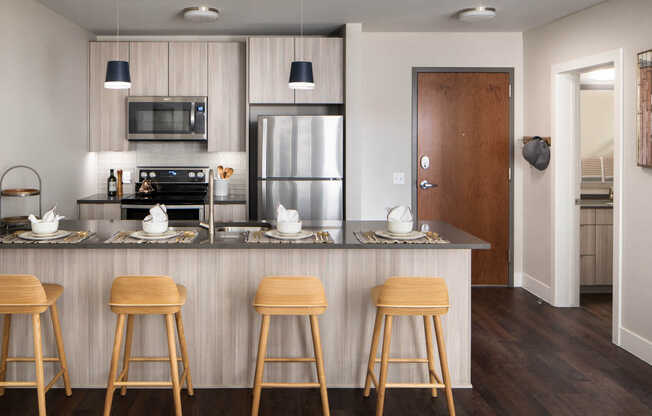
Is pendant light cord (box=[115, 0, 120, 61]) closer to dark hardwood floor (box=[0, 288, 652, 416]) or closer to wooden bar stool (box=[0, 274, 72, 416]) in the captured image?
wooden bar stool (box=[0, 274, 72, 416])

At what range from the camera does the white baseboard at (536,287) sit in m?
5.25

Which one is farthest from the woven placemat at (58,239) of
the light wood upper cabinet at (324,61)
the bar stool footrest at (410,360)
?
the light wood upper cabinet at (324,61)

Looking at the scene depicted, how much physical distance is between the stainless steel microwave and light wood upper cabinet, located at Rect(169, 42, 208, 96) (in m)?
0.10

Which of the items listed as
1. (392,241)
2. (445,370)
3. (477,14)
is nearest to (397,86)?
(477,14)

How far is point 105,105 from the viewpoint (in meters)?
5.53

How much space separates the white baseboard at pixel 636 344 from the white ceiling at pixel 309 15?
2.43 m

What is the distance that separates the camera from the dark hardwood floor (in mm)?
3020

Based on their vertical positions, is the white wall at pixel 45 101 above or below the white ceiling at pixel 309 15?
below

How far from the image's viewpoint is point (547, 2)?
451 cm

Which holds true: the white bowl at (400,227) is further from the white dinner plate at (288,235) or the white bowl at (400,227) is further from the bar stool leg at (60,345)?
the bar stool leg at (60,345)

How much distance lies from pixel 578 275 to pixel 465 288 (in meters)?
2.31

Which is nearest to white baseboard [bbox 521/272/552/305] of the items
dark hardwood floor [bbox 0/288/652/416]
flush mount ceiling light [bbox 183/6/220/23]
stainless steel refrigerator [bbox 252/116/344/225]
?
dark hardwood floor [bbox 0/288/652/416]

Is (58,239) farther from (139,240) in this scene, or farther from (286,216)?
(286,216)

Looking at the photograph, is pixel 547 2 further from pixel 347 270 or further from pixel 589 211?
pixel 347 270
